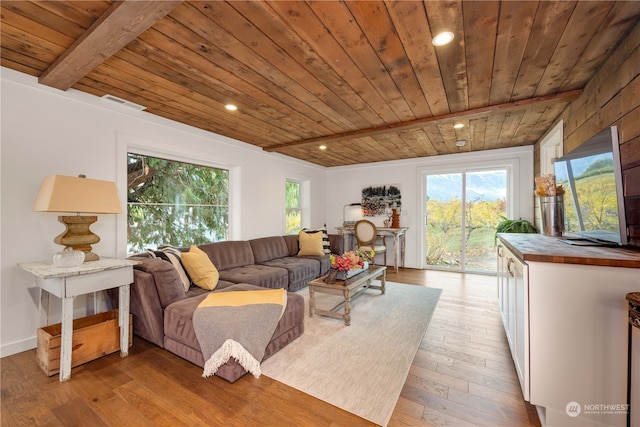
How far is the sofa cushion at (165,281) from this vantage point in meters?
2.15

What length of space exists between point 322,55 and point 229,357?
223 cm

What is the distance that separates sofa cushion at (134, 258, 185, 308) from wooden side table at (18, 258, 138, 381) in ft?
0.47

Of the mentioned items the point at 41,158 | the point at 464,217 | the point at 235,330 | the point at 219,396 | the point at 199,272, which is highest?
the point at 41,158

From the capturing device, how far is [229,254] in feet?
11.7

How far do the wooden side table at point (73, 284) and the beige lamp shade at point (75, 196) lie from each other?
436 mm

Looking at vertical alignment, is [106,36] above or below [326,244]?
above

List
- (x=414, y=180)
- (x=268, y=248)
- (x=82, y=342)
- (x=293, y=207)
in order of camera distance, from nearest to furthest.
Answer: (x=82, y=342), (x=268, y=248), (x=414, y=180), (x=293, y=207)

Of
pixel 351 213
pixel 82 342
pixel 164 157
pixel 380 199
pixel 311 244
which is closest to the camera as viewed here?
pixel 82 342

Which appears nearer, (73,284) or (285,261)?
(73,284)

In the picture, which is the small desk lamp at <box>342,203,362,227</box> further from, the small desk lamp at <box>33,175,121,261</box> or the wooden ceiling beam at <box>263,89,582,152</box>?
the small desk lamp at <box>33,175,121,261</box>

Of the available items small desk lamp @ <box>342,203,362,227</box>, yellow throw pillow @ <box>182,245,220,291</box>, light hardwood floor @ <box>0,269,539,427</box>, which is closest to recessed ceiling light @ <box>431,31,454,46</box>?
light hardwood floor @ <box>0,269,539,427</box>

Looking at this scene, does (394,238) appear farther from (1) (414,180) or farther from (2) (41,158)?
(2) (41,158)

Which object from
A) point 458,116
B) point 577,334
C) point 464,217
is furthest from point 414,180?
point 577,334

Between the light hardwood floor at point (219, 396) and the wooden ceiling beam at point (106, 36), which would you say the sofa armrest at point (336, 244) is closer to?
the light hardwood floor at point (219, 396)
